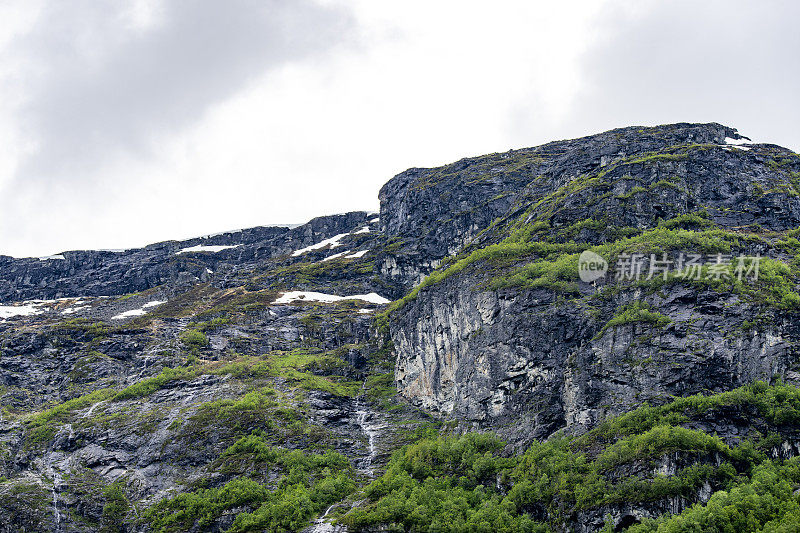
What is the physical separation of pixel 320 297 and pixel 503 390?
217 feet

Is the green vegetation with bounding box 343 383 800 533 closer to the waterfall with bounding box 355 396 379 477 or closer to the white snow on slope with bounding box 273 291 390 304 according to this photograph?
the waterfall with bounding box 355 396 379 477

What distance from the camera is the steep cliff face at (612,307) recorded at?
38500mm

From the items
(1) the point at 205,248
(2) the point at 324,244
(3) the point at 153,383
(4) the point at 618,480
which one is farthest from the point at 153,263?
(4) the point at 618,480

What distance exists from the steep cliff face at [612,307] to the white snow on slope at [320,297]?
36030mm

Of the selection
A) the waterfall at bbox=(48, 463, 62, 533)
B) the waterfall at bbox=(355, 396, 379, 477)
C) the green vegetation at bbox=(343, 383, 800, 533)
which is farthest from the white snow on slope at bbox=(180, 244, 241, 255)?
the green vegetation at bbox=(343, 383, 800, 533)

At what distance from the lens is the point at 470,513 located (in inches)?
1383

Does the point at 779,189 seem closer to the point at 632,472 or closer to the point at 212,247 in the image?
the point at 632,472

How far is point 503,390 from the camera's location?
47.0 m

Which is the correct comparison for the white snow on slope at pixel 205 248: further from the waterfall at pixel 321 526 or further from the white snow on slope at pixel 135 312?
the waterfall at pixel 321 526

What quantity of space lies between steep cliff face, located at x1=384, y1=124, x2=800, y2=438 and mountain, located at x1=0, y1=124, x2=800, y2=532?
0.72 feet

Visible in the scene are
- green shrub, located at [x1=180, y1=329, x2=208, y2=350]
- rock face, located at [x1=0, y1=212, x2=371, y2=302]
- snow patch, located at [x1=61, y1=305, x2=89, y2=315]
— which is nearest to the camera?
green shrub, located at [x1=180, y1=329, x2=208, y2=350]

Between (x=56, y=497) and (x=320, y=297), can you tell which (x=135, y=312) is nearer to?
(x=320, y=297)

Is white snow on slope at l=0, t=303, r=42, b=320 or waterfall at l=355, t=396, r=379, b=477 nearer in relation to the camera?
waterfall at l=355, t=396, r=379, b=477

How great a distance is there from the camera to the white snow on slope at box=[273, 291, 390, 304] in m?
105
